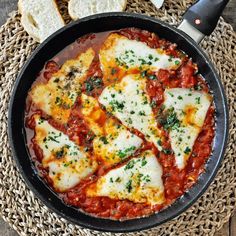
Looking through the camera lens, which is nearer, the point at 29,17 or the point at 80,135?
the point at 80,135

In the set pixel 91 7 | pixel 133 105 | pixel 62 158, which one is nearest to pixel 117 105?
pixel 133 105

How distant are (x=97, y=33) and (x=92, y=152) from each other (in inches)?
28.0

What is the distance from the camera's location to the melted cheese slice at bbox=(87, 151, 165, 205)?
3584 mm

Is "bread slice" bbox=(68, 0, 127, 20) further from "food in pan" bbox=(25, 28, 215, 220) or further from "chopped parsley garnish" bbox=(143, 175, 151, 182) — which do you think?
"chopped parsley garnish" bbox=(143, 175, 151, 182)

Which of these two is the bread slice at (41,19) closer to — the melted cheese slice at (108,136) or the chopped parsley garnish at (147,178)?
the melted cheese slice at (108,136)

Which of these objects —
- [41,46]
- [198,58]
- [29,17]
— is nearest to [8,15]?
[29,17]

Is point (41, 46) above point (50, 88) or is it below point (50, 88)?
above

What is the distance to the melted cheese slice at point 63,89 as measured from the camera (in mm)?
3678

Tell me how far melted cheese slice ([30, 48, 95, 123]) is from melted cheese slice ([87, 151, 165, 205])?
43 centimetres

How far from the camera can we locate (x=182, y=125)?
3.62 meters

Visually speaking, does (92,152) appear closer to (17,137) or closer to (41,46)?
(17,137)

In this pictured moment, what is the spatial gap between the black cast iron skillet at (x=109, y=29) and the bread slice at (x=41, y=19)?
18cm

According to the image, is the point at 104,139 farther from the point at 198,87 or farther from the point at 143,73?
the point at 198,87

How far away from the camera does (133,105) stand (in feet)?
12.0
